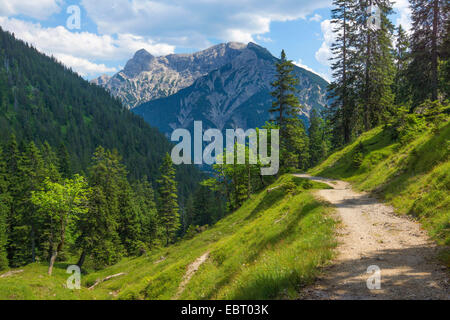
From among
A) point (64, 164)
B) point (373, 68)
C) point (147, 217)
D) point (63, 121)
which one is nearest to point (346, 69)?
point (373, 68)

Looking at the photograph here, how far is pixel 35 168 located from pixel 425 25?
6474 cm

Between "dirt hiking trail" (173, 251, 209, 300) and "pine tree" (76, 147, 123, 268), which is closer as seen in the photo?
"dirt hiking trail" (173, 251, 209, 300)

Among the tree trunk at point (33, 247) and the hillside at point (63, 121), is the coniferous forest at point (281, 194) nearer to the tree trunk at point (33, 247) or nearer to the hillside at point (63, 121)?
the tree trunk at point (33, 247)

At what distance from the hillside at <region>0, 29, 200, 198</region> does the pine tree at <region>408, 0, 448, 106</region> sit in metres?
125

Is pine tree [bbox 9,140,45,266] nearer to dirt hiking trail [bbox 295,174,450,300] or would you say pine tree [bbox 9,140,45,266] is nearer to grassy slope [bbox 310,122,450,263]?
dirt hiking trail [bbox 295,174,450,300]

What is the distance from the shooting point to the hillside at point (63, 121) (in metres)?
145

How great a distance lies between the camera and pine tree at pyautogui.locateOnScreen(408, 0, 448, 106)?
23.7 m

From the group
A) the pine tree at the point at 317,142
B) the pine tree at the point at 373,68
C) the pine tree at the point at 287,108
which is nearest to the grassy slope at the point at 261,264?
the pine tree at the point at 287,108

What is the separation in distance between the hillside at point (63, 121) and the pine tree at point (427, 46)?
125094mm

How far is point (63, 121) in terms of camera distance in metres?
170

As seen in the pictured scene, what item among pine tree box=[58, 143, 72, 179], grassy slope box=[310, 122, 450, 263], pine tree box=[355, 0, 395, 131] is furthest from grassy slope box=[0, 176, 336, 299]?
pine tree box=[58, 143, 72, 179]
